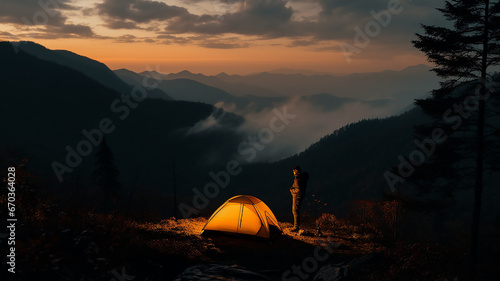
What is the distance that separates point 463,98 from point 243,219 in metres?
10.7

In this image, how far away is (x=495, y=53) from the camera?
1522 cm

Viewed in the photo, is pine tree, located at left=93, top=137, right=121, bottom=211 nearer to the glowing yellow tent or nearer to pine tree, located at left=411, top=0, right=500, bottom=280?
the glowing yellow tent

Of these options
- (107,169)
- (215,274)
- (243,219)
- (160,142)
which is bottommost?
(107,169)

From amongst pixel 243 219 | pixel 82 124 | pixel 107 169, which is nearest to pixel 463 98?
pixel 243 219

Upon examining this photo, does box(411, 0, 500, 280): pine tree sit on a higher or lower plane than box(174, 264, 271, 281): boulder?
higher

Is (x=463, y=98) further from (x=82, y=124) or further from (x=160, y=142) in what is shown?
(x=160, y=142)

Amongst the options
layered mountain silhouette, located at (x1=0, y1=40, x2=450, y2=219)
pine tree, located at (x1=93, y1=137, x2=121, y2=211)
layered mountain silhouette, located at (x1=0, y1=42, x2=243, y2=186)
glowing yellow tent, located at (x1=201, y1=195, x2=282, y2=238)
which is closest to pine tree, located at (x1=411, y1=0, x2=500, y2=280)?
glowing yellow tent, located at (x1=201, y1=195, x2=282, y2=238)

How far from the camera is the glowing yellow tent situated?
1572 centimetres

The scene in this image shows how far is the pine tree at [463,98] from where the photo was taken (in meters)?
15.2

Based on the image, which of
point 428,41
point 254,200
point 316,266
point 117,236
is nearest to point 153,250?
point 117,236

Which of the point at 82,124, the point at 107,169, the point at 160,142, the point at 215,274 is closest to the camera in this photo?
the point at 215,274

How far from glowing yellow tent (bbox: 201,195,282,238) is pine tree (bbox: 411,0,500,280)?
7.66 metres

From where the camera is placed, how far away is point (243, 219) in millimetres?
16016

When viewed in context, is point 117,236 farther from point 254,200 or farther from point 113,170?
point 113,170
